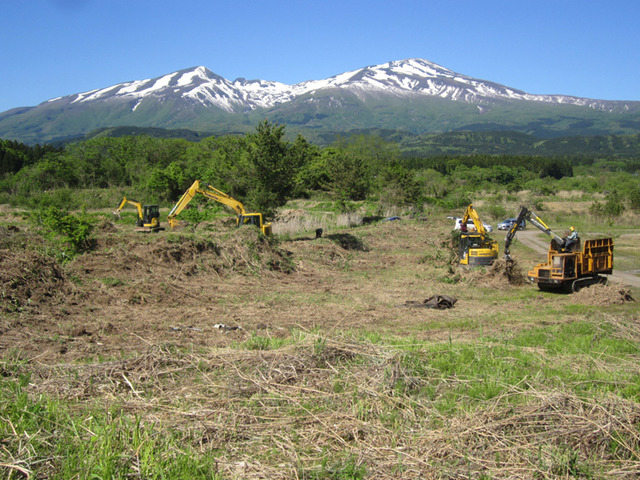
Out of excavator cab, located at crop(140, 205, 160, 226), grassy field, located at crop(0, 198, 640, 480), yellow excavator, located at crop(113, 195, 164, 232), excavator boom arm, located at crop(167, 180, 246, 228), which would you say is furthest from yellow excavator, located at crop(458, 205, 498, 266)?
excavator cab, located at crop(140, 205, 160, 226)

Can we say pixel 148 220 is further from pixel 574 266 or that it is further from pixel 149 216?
pixel 574 266

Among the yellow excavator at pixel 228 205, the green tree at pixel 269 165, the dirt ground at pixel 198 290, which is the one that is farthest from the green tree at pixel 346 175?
the dirt ground at pixel 198 290

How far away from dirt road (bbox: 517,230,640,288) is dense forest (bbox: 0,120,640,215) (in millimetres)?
10435

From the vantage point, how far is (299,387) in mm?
6367

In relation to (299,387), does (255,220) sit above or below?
above

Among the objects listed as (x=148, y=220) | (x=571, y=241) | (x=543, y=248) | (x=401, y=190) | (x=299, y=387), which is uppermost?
(x=401, y=190)

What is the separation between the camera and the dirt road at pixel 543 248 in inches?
724

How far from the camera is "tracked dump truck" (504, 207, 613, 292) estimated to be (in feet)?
51.8

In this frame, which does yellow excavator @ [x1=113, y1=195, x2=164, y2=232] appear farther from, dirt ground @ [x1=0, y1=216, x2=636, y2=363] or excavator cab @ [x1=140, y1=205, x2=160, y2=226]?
dirt ground @ [x1=0, y1=216, x2=636, y2=363]

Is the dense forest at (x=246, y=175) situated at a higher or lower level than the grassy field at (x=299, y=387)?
higher

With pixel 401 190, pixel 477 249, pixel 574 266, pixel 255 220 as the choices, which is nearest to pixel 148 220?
pixel 255 220

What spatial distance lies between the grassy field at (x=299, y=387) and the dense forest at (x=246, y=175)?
11.7 m

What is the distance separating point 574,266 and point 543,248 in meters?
15.0

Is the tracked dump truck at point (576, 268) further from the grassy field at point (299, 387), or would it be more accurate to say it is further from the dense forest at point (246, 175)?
the dense forest at point (246, 175)
